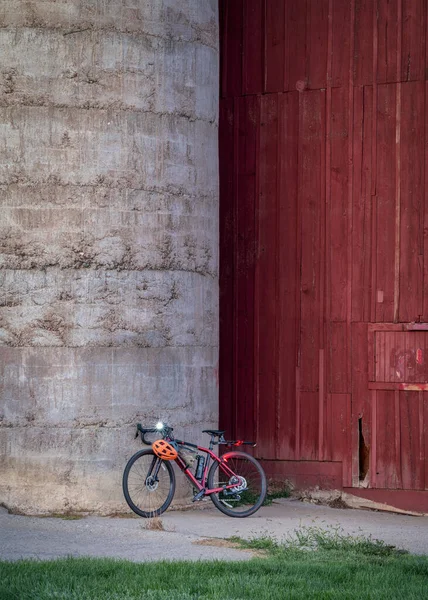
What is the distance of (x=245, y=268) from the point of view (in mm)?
13648

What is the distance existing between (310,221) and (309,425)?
7.49ft

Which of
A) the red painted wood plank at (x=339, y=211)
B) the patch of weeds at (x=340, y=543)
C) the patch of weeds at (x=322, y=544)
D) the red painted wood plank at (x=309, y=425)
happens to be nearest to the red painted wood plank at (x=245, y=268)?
the red painted wood plank at (x=309, y=425)

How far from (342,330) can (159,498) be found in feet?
9.67

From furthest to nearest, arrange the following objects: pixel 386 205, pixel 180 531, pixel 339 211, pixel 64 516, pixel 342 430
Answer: pixel 339 211, pixel 342 430, pixel 386 205, pixel 64 516, pixel 180 531

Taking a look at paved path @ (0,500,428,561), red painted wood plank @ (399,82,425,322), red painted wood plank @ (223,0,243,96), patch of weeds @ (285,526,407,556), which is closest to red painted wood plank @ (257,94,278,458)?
red painted wood plank @ (223,0,243,96)

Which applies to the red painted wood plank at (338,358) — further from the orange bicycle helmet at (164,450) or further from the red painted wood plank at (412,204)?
the orange bicycle helmet at (164,450)

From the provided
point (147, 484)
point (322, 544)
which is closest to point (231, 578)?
point (322, 544)

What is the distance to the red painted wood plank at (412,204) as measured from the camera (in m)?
12.9

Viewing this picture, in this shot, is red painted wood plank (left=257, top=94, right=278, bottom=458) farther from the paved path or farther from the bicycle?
the bicycle

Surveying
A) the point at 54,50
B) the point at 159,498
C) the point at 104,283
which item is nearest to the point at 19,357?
the point at 104,283

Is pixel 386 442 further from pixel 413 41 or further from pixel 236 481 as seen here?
pixel 413 41

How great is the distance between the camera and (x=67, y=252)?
38.2 ft

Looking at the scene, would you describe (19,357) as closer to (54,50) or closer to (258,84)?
(54,50)

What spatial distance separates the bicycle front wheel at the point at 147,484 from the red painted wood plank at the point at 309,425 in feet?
6.89
